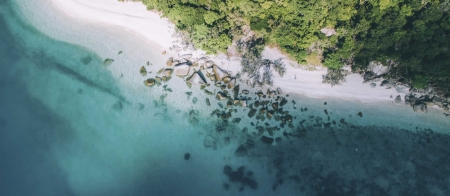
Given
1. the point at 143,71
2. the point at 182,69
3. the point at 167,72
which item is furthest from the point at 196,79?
the point at 143,71

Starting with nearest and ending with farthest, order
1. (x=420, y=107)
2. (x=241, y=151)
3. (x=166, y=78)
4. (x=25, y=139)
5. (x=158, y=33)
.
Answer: (x=25, y=139) → (x=241, y=151) → (x=166, y=78) → (x=158, y=33) → (x=420, y=107)

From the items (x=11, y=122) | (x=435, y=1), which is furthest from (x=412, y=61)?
(x=11, y=122)

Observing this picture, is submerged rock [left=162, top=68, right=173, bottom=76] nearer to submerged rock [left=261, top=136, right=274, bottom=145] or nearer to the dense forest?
the dense forest

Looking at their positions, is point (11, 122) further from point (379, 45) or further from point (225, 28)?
point (379, 45)

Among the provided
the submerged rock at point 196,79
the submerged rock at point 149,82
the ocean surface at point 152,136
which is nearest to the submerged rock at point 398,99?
the ocean surface at point 152,136

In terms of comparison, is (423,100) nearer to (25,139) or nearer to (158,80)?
(158,80)
